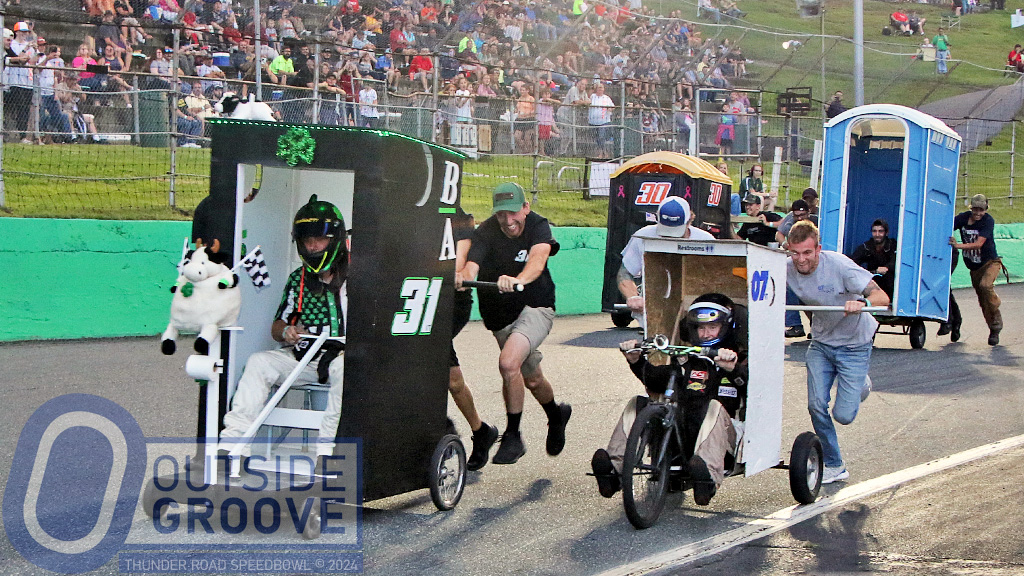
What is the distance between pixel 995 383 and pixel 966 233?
445cm

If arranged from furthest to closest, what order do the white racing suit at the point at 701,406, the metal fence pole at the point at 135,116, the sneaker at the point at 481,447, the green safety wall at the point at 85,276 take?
1. the metal fence pole at the point at 135,116
2. the green safety wall at the point at 85,276
3. the sneaker at the point at 481,447
4. the white racing suit at the point at 701,406

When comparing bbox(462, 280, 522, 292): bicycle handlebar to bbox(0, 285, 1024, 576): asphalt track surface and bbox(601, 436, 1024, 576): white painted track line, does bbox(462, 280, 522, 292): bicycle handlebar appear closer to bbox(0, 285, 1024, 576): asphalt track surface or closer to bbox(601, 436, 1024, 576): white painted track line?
bbox(0, 285, 1024, 576): asphalt track surface

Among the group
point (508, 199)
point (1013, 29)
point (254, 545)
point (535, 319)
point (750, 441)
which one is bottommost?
point (254, 545)

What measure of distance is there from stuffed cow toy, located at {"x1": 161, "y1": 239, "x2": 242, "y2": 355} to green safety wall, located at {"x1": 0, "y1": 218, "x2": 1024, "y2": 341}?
7188mm

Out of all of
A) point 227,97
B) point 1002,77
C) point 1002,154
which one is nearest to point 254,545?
point 227,97

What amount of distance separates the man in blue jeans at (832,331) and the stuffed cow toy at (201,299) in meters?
3.56

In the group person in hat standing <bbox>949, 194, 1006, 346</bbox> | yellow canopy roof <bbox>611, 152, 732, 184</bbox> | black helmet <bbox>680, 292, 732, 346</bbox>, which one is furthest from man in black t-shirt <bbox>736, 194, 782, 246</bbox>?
black helmet <bbox>680, 292, 732, 346</bbox>

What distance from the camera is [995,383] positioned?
36.2 feet

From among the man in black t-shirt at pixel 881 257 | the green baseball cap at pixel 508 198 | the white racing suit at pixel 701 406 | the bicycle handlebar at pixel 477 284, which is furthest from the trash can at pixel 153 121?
the white racing suit at pixel 701 406

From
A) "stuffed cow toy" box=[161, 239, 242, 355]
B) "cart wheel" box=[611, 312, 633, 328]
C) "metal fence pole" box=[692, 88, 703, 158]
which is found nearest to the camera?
"stuffed cow toy" box=[161, 239, 242, 355]

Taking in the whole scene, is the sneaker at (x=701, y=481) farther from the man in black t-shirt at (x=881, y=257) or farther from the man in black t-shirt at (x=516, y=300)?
the man in black t-shirt at (x=881, y=257)

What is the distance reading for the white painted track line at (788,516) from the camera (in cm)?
533

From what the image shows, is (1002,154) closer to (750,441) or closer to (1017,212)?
(1017,212)

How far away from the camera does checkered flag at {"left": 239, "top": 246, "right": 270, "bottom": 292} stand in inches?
234
